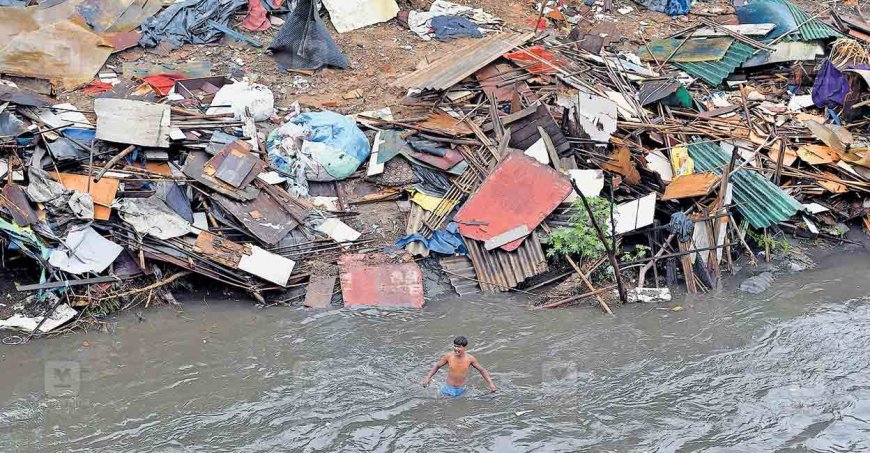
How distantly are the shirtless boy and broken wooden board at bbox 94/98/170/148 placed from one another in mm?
5226

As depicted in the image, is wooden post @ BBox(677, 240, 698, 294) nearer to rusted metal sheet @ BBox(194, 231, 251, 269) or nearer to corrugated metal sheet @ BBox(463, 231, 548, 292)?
corrugated metal sheet @ BBox(463, 231, 548, 292)

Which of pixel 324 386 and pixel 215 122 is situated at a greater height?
pixel 215 122

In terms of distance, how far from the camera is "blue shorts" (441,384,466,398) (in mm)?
9547

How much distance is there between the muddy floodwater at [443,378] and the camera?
9.23 meters

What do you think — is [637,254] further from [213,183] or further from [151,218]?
[151,218]

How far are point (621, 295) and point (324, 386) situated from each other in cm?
416

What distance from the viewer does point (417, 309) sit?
1120 centimetres

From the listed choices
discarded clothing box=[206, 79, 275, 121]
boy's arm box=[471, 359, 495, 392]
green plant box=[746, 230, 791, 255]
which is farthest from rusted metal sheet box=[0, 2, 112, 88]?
green plant box=[746, 230, 791, 255]

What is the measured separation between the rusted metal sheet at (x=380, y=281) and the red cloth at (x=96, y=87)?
5190 mm

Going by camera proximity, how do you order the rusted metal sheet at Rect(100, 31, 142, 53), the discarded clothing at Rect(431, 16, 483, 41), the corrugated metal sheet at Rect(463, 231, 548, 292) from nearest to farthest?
the corrugated metal sheet at Rect(463, 231, 548, 292) < the rusted metal sheet at Rect(100, 31, 142, 53) < the discarded clothing at Rect(431, 16, 483, 41)

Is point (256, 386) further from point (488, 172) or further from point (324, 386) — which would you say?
point (488, 172)

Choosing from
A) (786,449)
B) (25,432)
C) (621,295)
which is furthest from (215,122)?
(786,449)

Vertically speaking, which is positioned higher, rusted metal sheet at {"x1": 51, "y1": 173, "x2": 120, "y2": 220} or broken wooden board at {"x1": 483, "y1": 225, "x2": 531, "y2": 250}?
rusted metal sheet at {"x1": 51, "y1": 173, "x2": 120, "y2": 220}

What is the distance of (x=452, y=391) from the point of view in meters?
9.57
